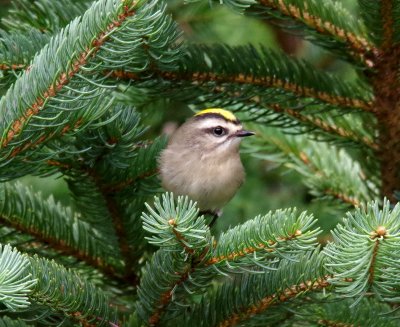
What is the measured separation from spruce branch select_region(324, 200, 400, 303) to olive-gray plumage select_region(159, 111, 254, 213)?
1.40 metres

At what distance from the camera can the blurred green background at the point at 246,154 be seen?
5035mm

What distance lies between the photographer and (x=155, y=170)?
11.6 feet

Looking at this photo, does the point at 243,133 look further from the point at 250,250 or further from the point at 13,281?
the point at 13,281

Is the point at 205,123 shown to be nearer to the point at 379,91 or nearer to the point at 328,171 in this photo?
the point at 328,171

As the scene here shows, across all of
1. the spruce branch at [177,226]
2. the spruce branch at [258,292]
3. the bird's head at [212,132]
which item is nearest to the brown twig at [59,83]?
the spruce branch at [177,226]

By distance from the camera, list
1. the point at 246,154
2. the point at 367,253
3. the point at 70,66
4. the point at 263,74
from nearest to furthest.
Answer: the point at 367,253
the point at 70,66
the point at 263,74
the point at 246,154

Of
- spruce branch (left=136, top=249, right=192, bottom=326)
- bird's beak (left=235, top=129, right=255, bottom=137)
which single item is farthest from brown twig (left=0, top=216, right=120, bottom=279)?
bird's beak (left=235, top=129, right=255, bottom=137)

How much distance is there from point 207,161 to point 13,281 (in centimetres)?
210

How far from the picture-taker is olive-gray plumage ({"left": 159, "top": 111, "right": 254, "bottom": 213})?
4.03 meters

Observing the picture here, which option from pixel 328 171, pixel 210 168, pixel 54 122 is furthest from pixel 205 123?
pixel 54 122

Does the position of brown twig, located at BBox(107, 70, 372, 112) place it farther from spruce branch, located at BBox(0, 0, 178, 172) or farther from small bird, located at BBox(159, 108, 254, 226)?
spruce branch, located at BBox(0, 0, 178, 172)

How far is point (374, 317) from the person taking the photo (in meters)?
2.91

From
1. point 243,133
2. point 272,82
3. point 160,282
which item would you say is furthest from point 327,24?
point 160,282

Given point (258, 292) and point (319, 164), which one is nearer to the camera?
point (258, 292)
